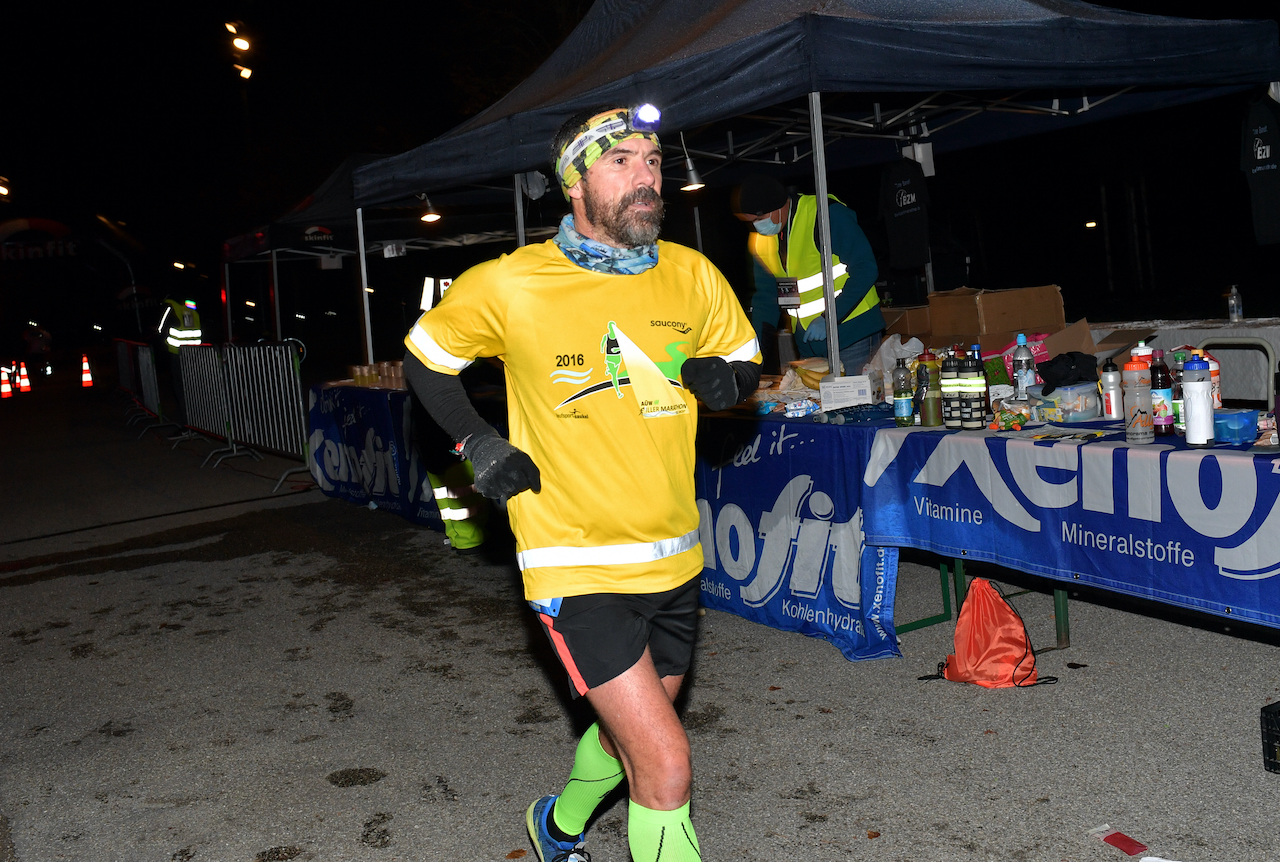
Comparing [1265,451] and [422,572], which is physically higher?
[1265,451]

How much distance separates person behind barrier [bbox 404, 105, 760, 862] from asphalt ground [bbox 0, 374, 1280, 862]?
116 centimetres

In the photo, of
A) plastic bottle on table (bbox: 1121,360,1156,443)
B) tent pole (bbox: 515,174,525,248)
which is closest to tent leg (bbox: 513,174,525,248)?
tent pole (bbox: 515,174,525,248)

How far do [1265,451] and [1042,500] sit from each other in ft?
2.78

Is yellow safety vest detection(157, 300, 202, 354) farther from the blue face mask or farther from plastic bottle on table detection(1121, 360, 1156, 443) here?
plastic bottle on table detection(1121, 360, 1156, 443)

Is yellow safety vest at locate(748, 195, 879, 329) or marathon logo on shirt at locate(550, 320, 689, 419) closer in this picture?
marathon logo on shirt at locate(550, 320, 689, 419)

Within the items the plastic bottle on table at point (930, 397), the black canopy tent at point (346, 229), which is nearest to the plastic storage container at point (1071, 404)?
the plastic bottle on table at point (930, 397)

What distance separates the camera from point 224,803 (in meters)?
4.10

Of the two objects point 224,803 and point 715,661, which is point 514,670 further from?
point 224,803

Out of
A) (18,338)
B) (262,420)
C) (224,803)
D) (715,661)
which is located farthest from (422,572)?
(18,338)

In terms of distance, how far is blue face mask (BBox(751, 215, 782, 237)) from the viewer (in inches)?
269

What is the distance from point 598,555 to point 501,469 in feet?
1.11

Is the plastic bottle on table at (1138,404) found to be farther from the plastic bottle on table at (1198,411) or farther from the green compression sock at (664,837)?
the green compression sock at (664,837)

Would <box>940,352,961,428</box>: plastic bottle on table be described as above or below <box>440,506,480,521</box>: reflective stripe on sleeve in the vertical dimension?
above

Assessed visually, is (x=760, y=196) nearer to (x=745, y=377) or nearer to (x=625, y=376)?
(x=745, y=377)
